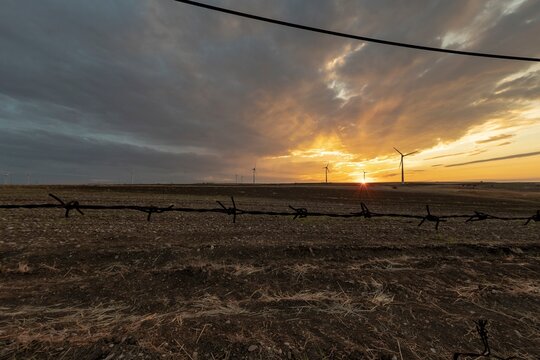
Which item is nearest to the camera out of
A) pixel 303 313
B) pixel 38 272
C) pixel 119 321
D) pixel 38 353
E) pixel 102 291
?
pixel 38 353

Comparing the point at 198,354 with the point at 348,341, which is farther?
the point at 348,341

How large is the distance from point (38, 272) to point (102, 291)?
1733 millimetres

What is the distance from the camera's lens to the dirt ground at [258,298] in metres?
3.24

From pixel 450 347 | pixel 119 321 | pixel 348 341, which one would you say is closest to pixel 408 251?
pixel 450 347

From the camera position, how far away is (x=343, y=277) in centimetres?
549

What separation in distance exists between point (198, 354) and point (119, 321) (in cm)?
134

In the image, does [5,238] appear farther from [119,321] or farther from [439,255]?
[439,255]

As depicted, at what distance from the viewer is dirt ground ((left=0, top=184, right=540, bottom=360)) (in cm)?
324

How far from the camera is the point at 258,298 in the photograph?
457 centimetres

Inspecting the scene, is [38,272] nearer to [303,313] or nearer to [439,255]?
[303,313]

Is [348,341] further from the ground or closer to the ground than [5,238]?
closer to the ground

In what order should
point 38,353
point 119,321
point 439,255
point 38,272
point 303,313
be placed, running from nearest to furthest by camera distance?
point 38,353 < point 119,321 < point 303,313 < point 38,272 < point 439,255

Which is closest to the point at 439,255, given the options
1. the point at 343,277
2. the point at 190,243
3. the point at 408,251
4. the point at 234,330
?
the point at 408,251

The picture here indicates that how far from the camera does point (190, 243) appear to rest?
749 cm
